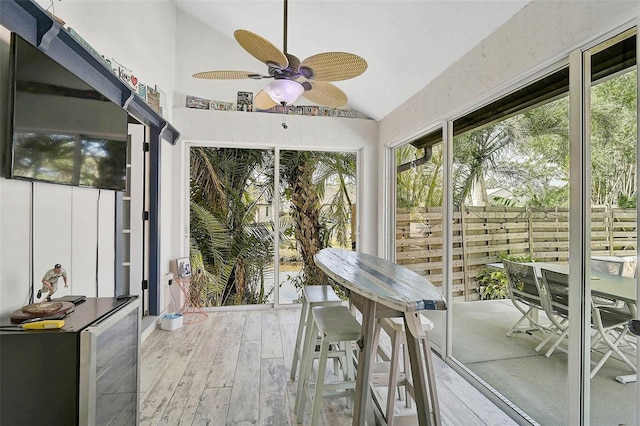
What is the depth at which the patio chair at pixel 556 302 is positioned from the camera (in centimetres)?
183

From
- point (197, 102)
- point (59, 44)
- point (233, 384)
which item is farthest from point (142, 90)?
point (233, 384)

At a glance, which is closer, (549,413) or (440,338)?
(549,413)

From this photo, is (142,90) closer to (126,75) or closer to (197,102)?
(126,75)

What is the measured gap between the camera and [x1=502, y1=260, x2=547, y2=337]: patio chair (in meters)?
2.07

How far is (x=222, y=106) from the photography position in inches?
167

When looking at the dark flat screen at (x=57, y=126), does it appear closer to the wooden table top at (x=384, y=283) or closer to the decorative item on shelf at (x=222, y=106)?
the wooden table top at (x=384, y=283)

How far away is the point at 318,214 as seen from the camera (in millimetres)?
4516

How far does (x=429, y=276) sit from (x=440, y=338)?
1.94ft

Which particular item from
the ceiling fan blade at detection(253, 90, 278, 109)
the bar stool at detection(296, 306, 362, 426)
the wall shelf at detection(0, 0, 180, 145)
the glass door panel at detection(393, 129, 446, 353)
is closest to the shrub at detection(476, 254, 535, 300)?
the glass door panel at detection(393, 129, 446, 353)

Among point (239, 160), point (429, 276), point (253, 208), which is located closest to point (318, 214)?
point (253, 208)

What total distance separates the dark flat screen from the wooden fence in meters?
2.76

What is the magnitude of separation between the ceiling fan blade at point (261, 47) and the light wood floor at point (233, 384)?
222 centimetres

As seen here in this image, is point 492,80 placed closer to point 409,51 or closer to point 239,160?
point 409,51

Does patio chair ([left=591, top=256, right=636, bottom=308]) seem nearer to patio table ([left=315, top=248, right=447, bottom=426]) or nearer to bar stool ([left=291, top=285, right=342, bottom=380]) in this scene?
patio table ([left=315, top=248, right=447, bottom=426])
